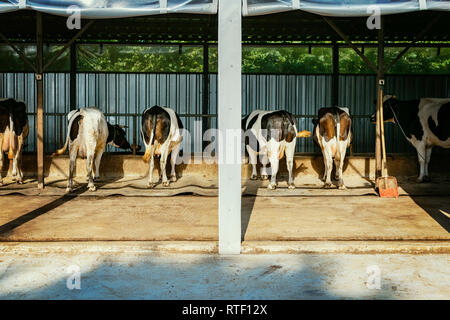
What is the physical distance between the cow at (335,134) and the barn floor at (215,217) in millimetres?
919

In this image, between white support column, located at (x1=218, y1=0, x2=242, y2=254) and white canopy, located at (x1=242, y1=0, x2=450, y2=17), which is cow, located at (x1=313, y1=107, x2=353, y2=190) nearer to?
white canopy, located at (x1=242, y1=0, x2=450, y2=17)

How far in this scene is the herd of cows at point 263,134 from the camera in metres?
11.0

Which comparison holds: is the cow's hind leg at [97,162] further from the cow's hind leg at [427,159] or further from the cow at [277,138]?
the cow's hind leg at [427,159]

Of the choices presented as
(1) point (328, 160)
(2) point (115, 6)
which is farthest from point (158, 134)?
(2) point (115, 6)

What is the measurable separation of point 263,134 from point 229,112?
5696 mm

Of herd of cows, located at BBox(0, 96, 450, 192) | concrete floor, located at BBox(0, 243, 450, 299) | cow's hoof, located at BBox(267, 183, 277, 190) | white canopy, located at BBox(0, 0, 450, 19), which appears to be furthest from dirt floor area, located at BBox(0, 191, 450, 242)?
white canopy, located at BBox(0, 0, 450, 19)

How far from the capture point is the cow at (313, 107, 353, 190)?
1114 cm

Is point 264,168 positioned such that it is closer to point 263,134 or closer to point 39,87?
point 263,134

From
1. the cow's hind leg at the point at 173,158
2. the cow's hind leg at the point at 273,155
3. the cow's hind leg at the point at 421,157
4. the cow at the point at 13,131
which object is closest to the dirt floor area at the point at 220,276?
the cow's hind leg at the point at 273,155

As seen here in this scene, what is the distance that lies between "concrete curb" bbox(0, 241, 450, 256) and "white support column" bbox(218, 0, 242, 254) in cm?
25

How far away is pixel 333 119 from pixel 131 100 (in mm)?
7421

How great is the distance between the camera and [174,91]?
16.5 m
